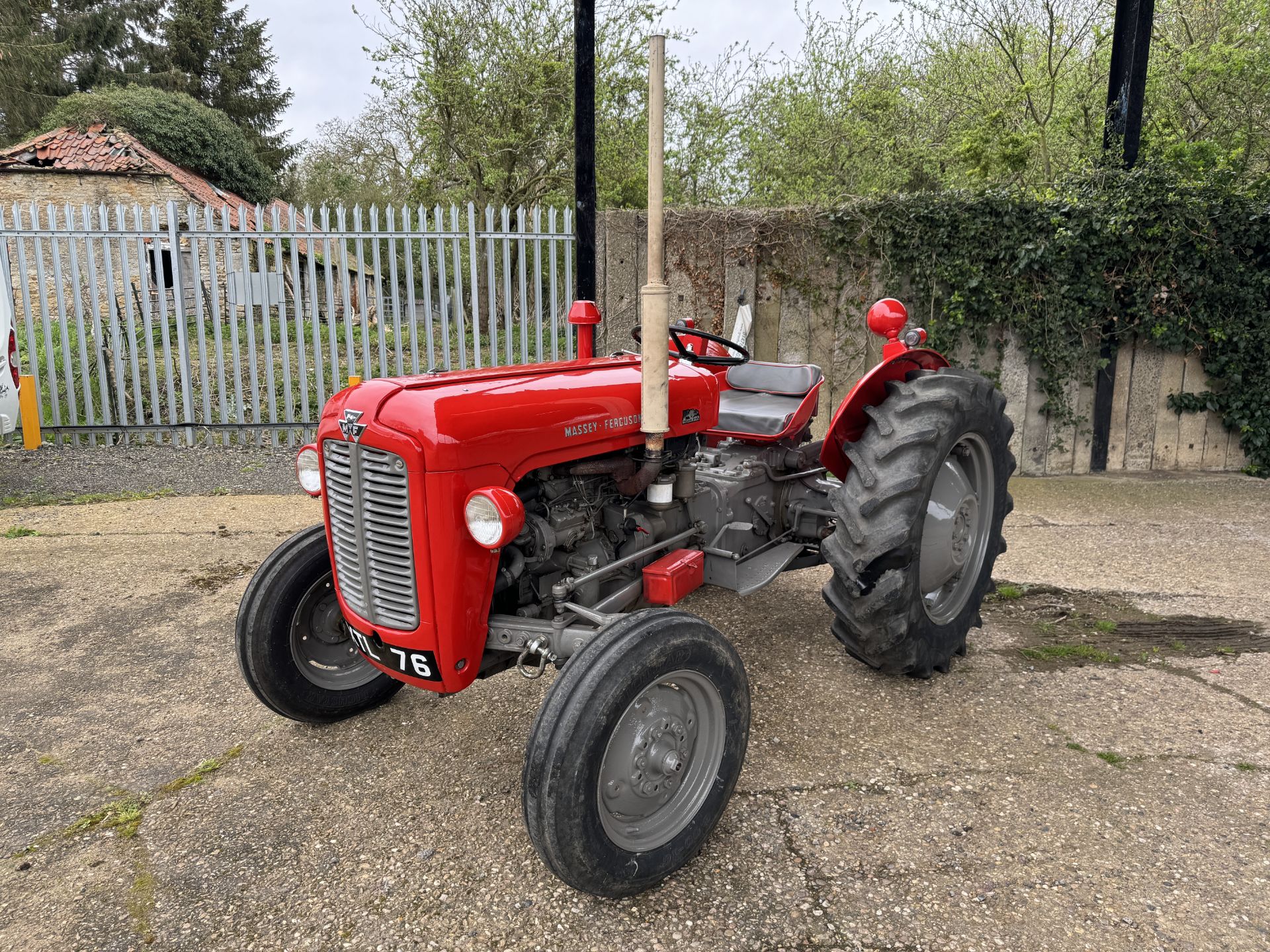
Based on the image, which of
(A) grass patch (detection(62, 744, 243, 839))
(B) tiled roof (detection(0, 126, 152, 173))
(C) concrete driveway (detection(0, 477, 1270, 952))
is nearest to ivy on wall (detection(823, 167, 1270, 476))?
(C) concrete driveway (detection(0, 477, 1270, 952))

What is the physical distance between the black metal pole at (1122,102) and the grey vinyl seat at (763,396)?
3.83 metres

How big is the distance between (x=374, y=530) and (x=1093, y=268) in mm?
6010

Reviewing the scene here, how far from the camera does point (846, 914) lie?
2.10 m

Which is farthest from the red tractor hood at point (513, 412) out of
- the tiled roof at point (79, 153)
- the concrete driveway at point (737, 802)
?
the tiled roof at point (79, 153)

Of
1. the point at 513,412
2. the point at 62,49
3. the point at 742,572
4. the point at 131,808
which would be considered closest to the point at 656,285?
the point at 513,412

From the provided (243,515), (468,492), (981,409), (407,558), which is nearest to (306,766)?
(407,558)

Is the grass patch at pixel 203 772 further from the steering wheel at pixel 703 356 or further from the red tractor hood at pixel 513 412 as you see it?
the steering wheel at pixel 703 356

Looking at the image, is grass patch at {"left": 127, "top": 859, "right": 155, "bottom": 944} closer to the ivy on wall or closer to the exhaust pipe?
the exhaust pipe

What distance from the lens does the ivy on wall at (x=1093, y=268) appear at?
6305 millimetres

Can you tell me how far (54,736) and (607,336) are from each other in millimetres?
4979

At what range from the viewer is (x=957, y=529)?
11.3 ft

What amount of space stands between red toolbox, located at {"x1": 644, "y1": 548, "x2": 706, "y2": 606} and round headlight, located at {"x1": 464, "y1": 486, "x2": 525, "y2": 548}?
757 mm

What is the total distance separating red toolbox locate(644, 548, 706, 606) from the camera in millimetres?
2871

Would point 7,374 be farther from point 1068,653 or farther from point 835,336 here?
point 1068,653
